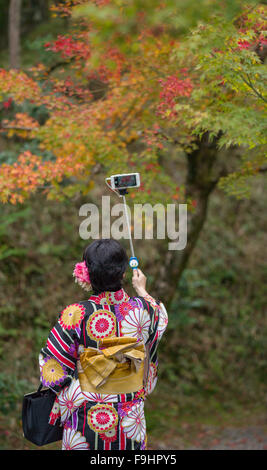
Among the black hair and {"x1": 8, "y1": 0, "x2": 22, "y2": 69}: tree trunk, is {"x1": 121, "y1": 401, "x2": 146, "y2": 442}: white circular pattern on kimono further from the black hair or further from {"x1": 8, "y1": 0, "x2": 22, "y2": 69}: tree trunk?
{"x1": 8, "y1": 0, "x2": 22, "y2": 69}: tree trunk

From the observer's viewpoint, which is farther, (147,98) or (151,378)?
(147,98)

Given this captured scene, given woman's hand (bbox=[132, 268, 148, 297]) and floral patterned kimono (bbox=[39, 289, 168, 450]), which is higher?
woman's hand (bbox=[132, 268, 148, 297])

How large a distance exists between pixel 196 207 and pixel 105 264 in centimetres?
424

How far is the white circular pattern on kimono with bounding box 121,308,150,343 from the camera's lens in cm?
254

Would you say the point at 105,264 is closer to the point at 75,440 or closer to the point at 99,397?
the point at 99,397

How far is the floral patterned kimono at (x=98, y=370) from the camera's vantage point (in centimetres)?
248

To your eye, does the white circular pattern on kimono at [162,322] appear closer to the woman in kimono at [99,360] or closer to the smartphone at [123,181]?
the woman in kimono at [99,360]

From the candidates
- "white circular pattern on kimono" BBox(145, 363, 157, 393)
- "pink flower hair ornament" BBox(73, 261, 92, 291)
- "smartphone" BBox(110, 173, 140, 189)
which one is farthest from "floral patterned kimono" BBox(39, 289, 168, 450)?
"smartphone" BBox(110, 173, 140, 189)

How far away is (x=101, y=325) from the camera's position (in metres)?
2.49

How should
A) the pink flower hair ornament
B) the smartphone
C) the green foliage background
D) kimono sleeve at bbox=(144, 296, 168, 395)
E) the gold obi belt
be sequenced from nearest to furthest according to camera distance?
the gold obi belt < the pink flower hair ornament < kimono sleeve at bbox=(144, 296, 168, 395) < the smartphone < the green foliage background

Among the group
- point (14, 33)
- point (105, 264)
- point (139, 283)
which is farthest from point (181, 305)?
point (105, 264)

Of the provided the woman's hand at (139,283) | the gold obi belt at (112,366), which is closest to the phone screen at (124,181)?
the woman's hand at (139,283)
